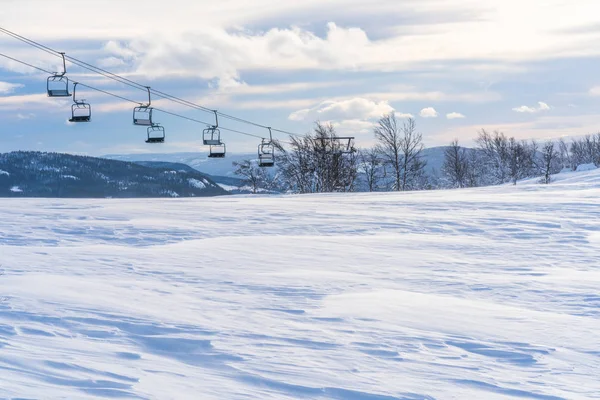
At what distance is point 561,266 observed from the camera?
10375 mm

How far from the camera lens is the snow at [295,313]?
5.01 meters

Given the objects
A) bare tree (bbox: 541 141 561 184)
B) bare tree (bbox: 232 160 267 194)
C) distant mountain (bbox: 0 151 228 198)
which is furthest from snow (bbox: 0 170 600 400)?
distant mountain (bbox: 0 151 228 198)

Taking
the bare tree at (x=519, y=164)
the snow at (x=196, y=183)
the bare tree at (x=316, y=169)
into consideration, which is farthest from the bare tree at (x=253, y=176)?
the snow at (x=196, y=183)

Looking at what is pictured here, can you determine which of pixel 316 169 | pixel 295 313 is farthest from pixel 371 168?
pixel 295 313

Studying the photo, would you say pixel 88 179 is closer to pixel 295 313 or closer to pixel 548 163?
pixel 548 163

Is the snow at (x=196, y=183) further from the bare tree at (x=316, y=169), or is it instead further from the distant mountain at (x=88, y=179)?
the bare tree at (x=316, y=169)

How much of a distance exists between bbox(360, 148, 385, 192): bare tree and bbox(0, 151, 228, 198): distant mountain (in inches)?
2873

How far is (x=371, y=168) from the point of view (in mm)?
64875

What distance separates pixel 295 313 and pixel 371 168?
58.4 metres

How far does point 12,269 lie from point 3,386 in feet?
15.7

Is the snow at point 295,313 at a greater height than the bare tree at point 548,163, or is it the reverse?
the bare tree at point 548,163

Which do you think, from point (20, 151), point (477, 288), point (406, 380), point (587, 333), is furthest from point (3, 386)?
point (20, 151)

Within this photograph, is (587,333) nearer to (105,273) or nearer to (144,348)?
(144,348)

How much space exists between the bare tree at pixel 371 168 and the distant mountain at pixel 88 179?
7299 cm
